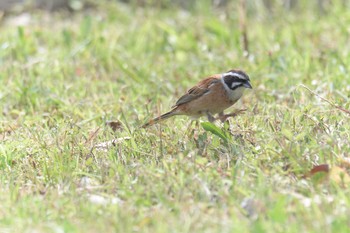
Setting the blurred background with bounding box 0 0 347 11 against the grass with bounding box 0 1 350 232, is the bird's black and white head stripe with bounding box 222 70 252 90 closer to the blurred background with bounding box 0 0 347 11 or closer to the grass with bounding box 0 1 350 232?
the grass with bounding box 0 1 350 232

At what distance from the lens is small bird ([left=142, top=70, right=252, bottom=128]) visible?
6.81 metres

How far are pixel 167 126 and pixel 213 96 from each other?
48 cm

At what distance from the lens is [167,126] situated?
6680 millimetres

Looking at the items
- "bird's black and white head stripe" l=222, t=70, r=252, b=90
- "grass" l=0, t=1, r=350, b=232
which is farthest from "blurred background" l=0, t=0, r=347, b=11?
"bird's black and white head stripe" l=222, t=70, r=252, b=90

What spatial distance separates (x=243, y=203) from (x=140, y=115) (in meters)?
2.60

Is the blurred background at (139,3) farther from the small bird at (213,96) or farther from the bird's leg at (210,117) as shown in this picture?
the bird's leg at (210,117)

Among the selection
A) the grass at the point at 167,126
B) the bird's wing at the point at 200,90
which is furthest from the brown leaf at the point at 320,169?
the bird's wing at the point at 200,90

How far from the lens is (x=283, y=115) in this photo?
21.8 feet

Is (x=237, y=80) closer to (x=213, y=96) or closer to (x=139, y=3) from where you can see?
(x=213, y=96)

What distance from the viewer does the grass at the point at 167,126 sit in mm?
4891

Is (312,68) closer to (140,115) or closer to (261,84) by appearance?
(261,84)

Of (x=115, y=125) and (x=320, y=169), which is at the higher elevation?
(x=320, y=169)

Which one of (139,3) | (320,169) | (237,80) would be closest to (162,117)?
(237,80)

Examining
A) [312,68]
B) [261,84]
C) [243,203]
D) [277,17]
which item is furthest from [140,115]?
[277,17]
